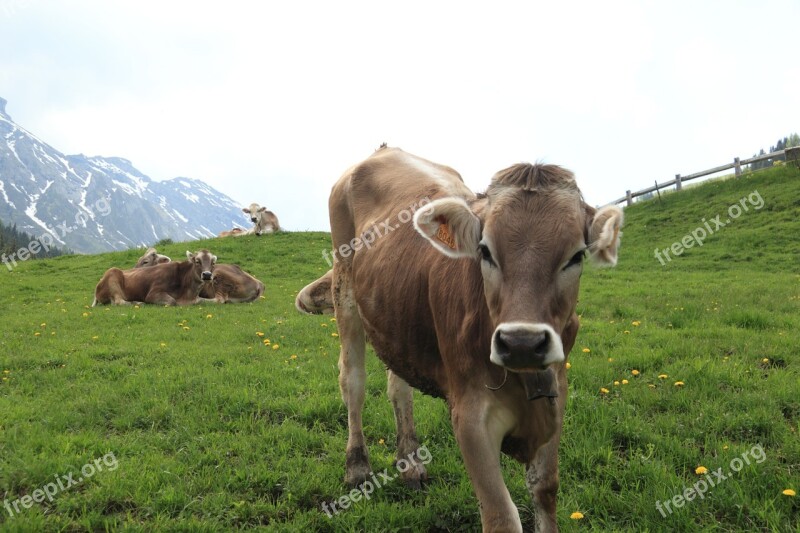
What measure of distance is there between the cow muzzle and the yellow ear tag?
27.8 inches

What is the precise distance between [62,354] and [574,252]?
7.89 metres

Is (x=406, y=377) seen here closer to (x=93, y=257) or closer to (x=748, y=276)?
(x=748, y=276)

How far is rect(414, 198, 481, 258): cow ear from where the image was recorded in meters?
2.76

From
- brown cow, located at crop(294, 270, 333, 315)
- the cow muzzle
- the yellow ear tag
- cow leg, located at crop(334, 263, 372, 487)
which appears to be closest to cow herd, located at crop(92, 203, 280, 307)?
brown cow, located at crop(294, 270, 333, 315)

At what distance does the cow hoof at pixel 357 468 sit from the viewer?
4207mm

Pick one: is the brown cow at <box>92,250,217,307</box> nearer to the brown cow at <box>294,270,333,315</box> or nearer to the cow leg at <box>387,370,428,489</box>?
the brown cow at <box>294,270,333,315</box>

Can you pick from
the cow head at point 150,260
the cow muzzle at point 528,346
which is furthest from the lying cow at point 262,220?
the cow muzzle at point 528,346

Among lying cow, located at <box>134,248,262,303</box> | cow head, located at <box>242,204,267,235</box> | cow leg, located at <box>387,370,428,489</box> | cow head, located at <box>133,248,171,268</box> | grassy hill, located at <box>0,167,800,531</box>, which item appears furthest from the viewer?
cow head, located at <box>242,204,267,235</box>

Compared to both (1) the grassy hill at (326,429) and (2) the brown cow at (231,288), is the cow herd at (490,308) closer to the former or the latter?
(1) the grassy hill at (326,429)

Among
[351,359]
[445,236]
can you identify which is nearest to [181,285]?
[351,359]

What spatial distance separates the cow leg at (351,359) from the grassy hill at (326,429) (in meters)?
0.31

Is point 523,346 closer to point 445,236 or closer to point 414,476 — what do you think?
point 445,236

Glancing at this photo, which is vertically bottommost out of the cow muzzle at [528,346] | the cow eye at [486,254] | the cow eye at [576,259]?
the cow muzzle at [528,346]

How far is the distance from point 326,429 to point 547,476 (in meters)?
2.61
